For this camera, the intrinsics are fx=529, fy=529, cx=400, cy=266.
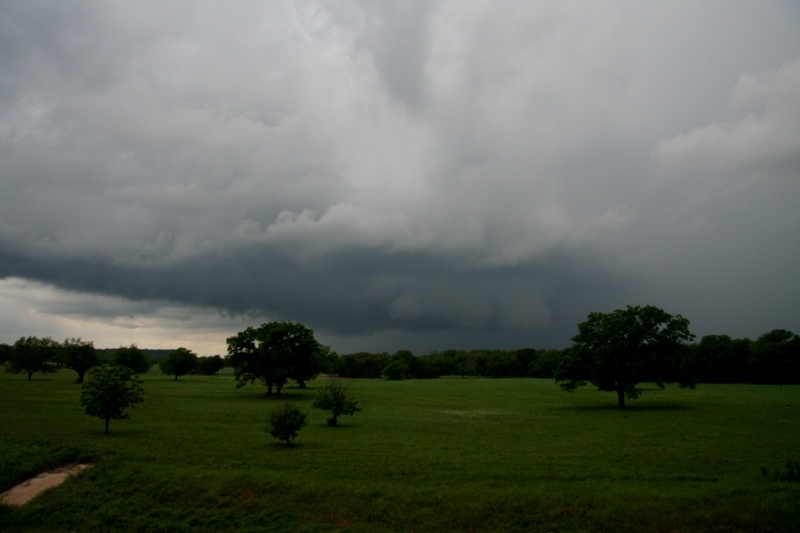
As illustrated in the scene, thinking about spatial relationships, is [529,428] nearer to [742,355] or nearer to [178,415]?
[178,415]

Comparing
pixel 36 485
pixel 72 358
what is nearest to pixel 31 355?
pixel 72 358

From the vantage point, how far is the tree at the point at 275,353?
82.0 meters

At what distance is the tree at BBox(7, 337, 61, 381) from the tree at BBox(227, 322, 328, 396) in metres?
51.8

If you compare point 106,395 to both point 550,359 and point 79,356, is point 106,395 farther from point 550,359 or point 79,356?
point 550,359

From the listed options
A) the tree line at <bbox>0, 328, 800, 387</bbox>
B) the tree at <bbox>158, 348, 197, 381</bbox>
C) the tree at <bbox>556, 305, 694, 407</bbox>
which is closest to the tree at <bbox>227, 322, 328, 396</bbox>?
the tree line at <bbox>0, 328, 800, 387</bbox>

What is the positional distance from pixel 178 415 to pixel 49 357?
258ft

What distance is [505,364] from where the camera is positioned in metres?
197

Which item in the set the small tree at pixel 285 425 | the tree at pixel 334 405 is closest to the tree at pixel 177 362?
the tree at pixel 334 405

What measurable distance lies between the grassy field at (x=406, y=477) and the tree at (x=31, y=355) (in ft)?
249

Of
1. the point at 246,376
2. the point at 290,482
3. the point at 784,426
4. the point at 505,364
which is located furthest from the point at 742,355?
the point at 290,482

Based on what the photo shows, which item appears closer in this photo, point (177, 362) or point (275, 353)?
point (275, 353)

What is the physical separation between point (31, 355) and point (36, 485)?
98666mm

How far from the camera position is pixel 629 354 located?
6781cm

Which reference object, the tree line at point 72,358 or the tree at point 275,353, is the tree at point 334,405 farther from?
the tree line at point 72,358
